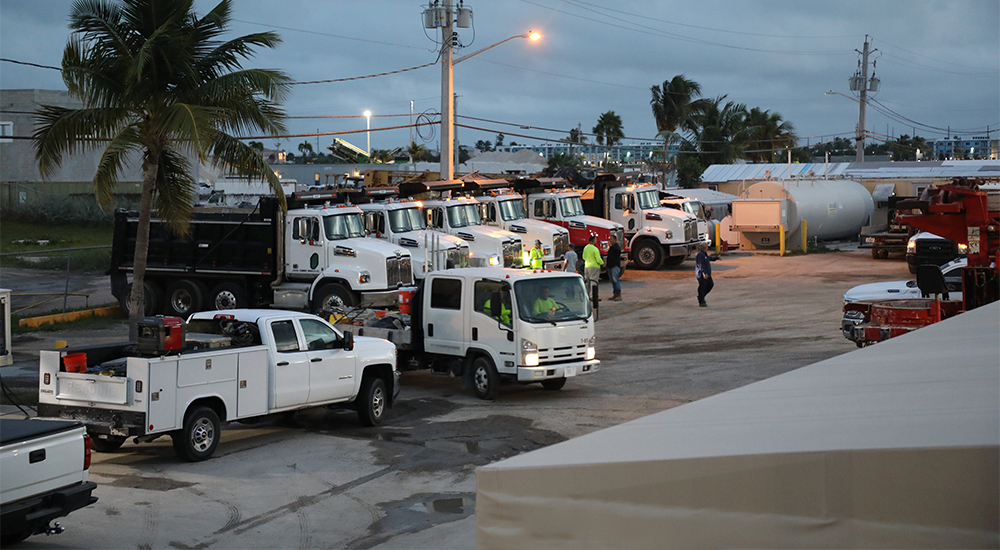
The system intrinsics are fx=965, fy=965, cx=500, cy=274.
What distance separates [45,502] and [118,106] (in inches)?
383

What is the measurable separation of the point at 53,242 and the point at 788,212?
107 ft

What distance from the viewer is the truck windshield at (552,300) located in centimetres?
1467

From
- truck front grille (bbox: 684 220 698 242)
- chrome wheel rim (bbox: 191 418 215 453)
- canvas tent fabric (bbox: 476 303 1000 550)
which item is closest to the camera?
canvas tent fabric (bbox: 476 303 1000 550)

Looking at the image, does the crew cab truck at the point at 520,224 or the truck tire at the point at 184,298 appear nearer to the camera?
the truck tire at the point at 184,298

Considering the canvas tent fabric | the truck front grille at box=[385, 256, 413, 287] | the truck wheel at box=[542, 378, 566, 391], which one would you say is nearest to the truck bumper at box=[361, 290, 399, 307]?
the truck front grille at box=[385, 256, 413, 287]

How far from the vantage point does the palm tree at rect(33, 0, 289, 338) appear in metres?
15.2

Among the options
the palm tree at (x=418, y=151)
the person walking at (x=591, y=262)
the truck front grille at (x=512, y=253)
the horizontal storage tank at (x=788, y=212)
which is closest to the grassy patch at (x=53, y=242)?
the truck front grille at (x=512, y=253)

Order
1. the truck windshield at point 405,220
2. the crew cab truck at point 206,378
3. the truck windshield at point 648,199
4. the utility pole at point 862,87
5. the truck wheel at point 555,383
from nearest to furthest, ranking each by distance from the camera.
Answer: the crew cab truck at point 206,378 → the truck wheel at point 555,383 → the truck windshield at point 405,220 → the truck windshield at point 648,199 → the utility pole at point 862,87

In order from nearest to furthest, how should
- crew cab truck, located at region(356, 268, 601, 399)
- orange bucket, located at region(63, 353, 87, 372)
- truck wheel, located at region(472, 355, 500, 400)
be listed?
orange bucket, located at region(63, 353, 87, 372)
crew cab truck, located at region(356, 268, 601, 399)
truck wheel, located at region(472, 355, 500, 400)

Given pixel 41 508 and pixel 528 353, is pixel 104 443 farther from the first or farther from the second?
pixel 528 353

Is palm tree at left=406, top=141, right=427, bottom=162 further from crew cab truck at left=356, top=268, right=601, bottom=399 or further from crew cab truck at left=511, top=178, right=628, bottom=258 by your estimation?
crew cab truck at left=356, top=268, right=601, bottom=399

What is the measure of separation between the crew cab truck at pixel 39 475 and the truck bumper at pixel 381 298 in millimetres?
13621

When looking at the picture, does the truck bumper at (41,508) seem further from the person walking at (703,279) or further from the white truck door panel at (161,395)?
the person walking at (703,279)

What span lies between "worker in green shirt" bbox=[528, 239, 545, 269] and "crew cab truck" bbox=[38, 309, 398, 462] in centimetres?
1394
